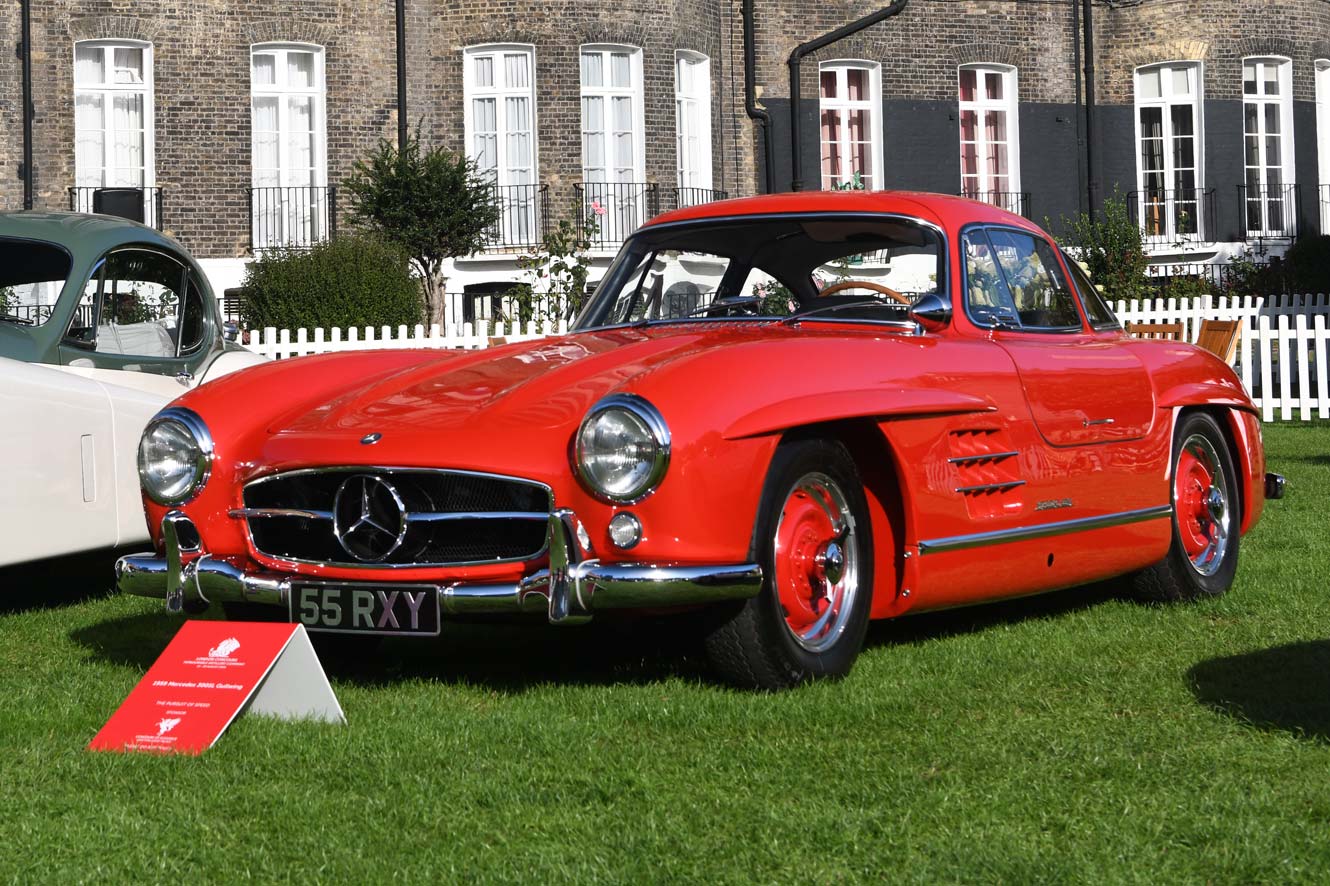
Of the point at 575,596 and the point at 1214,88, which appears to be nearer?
the point at 575,596

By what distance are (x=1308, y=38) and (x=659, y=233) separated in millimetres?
27013

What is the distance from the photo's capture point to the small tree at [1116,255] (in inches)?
1042

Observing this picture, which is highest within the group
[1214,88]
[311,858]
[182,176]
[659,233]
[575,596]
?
[1214,88]

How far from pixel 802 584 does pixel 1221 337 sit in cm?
1202

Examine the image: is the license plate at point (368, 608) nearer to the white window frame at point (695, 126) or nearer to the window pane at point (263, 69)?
the window pane at point (263, 69)

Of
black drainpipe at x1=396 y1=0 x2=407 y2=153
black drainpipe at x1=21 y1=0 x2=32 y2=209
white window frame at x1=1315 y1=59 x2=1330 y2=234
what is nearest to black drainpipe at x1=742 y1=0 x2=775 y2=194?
black drainpipe at x1=396 y1=0 x2=407 y2=153

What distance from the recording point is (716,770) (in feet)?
14.3

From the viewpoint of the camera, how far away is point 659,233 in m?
6.89

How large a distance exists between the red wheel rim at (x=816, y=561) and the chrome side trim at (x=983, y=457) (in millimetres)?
471

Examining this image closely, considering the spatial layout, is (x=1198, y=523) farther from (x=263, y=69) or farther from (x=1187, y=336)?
(x=263, y=69)

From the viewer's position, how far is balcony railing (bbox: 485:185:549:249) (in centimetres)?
2553

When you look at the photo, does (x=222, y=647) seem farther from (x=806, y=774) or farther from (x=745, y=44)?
(x=745, y=44)

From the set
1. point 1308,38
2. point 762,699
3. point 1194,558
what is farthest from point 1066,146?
point 762,699

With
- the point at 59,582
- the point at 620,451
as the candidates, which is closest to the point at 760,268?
the point at 620,451
